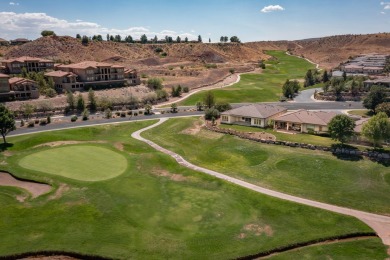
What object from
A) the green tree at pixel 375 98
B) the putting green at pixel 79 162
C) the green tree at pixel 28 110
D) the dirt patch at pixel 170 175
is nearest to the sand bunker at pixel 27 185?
the putting green at pixel 79 162

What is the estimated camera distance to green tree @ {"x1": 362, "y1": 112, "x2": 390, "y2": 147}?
171ft

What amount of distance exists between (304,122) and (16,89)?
71.2m

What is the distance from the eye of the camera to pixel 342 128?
179 ft

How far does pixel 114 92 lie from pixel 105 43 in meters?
72.7

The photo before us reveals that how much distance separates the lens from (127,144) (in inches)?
2299

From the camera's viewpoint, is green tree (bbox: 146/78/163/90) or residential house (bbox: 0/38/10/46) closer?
green tree (bbox: 146/78/163/90)

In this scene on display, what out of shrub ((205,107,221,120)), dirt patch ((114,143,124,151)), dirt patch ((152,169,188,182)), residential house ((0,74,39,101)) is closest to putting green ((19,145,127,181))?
dirt patch ((114,143,124,151))

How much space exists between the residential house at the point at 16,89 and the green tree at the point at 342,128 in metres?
73.9

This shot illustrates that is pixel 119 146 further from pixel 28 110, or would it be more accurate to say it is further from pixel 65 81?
pixel 65 81

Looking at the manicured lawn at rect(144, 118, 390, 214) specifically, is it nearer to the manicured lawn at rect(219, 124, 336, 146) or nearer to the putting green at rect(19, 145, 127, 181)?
the manicured lawn at rect(219, 124, 336, 146)

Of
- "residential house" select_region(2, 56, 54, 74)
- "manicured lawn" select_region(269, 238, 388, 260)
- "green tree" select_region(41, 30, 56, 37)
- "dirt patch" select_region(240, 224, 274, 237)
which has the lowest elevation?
"manicured lawn" select_region(269, 238, 388, 260)

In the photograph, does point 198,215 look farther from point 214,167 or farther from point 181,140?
point 181,140

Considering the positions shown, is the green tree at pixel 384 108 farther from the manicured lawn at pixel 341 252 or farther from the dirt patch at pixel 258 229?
the dirt patch at pixel 258 229

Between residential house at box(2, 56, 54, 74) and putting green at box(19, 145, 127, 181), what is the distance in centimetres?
6517
